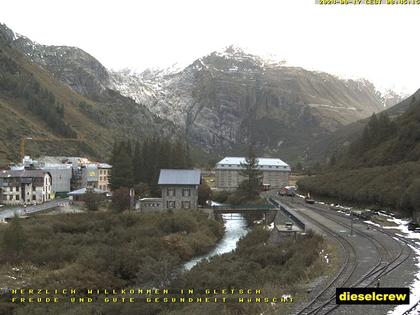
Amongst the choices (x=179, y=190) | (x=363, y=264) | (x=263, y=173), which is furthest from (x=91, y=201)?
(x=263, y=173)

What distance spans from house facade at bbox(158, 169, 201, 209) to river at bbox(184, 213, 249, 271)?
9.13 m

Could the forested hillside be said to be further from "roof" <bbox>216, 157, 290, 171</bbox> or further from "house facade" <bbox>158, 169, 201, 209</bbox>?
"roof" <bbox>216, 157, 290, 171</bbox>

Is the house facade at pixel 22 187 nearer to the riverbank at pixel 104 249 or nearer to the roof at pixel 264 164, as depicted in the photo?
the riverbank at pixel 104 249

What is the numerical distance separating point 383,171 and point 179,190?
38609mm

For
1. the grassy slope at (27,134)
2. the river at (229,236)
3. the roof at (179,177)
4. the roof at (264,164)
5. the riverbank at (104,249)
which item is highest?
the grassy slope at (27,134)

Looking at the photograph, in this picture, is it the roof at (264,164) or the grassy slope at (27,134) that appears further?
the roof at (264,164)

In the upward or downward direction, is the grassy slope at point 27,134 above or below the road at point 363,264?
above

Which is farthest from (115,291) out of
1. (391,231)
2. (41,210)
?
(41,210)

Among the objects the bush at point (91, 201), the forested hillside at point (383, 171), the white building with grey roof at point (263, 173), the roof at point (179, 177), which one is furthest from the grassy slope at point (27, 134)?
the forested hillside at point (383, 171)

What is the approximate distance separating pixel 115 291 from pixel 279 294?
19293 millimetres

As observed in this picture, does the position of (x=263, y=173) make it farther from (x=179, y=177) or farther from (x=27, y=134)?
(x=27, y=134)

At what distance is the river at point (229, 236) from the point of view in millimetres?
51641

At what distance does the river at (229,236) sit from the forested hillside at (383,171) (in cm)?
2122

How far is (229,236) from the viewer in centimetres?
6775
